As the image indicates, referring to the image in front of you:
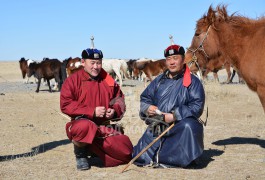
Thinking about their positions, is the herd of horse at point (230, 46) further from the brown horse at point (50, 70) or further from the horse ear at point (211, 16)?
the brown horse at point (50, 70)

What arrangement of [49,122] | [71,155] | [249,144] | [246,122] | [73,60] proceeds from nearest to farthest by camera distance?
[71,155], [249,144], [246,122], [49,122], [73,60]

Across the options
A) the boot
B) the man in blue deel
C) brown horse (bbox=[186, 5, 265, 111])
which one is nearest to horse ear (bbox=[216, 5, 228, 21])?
brown horse (bbox=[186, 5, 265, 111])

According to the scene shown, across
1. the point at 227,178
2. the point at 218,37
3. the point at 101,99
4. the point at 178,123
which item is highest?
the point at 218,37

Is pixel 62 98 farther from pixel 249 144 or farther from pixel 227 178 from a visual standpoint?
pixel 249 144

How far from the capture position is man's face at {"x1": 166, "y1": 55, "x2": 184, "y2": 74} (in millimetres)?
4828

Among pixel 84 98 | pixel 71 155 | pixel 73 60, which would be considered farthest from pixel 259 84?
pixel 73 60

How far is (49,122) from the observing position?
9.15m

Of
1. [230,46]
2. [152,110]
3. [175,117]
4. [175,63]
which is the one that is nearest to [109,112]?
[152,110]

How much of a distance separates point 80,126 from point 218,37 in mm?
2580

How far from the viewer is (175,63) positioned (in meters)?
4.84

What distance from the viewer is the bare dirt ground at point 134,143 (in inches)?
178

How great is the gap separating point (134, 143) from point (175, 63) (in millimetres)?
2206

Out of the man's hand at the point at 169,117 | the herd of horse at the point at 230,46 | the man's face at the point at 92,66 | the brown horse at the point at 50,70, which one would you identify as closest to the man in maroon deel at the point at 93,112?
the man's face at the point at 92,66

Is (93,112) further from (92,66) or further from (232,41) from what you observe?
(232,41)
